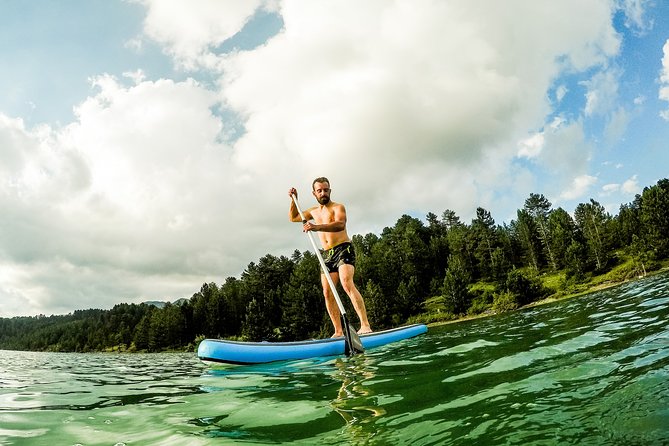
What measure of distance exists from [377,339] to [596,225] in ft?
387

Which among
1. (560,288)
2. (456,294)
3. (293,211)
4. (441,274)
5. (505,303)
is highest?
(293,211)

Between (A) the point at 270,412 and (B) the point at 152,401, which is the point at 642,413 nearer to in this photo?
(A) the point at 270,412

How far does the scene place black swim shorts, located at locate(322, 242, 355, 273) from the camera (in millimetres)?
9898

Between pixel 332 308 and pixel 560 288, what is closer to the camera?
pixel 332 308

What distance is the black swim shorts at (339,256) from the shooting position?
9.90 m

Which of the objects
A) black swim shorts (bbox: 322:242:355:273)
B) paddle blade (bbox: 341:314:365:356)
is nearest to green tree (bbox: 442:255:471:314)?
black swim shorts (bbox: 322:242:355:273)

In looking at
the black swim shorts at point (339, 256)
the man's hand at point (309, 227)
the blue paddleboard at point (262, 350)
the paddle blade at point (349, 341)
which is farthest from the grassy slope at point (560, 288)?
the blue paddleboard at point (262, 350)

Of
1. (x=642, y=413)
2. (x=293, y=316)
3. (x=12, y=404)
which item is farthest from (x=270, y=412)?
(x=293, y=316)

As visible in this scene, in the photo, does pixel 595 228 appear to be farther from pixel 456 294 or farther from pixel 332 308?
pixel 332 308

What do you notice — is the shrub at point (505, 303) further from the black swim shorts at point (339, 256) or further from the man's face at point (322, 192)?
the man's face at point (322, 192)

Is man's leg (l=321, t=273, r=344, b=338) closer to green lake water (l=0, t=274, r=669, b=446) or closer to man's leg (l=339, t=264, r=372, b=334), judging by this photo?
man's leg (l=339, t=264, r=372, b=334)

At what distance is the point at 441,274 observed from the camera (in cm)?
11619

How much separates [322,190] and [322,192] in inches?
2.0

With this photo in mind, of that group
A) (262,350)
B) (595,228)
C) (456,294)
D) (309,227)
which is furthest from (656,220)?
(262,350)
